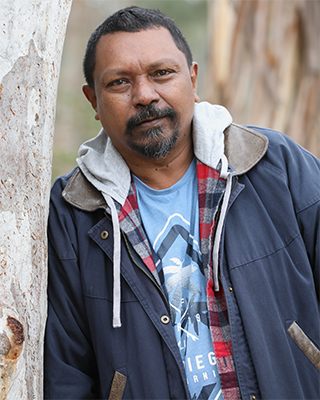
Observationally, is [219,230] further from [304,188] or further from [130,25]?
[130,25]

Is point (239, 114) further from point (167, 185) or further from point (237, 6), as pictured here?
point (167, 185)

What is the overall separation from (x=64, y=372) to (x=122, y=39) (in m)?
1.39

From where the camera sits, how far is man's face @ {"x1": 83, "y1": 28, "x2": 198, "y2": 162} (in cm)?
181

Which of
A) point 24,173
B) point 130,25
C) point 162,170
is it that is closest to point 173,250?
point 162,170

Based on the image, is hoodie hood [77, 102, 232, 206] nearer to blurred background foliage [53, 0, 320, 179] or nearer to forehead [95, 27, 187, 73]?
forehead [95, 27, 187, 73]

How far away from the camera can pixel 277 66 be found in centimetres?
449

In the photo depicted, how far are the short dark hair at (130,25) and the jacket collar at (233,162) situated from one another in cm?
45

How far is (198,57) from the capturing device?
1510 centimetres

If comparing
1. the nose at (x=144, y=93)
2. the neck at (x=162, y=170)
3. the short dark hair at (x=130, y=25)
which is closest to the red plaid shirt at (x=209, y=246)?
the neck at (x=162, y=170)

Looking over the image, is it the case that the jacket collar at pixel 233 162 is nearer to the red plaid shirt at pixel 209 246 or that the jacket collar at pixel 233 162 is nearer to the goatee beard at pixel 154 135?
the red plaid shirt at pixel 209 246

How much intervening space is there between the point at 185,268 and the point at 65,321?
0.53 metres

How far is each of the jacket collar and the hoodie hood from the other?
35 mm

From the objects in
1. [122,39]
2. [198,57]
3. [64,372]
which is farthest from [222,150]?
[198,57]

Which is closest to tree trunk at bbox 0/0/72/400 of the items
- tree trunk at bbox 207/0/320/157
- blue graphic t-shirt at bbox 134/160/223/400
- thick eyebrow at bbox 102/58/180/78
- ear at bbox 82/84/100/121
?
thick eyebrow at bbox 102/58/180/78
